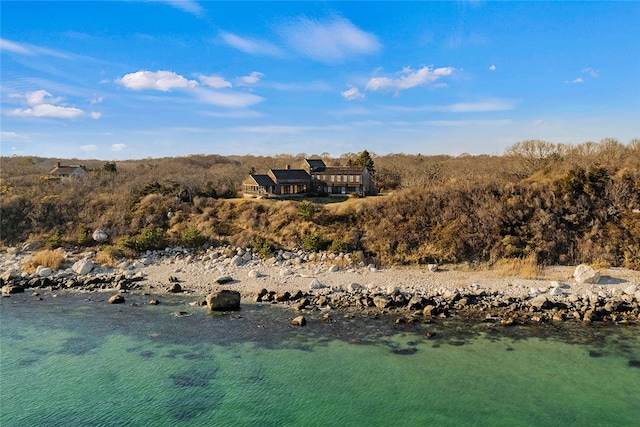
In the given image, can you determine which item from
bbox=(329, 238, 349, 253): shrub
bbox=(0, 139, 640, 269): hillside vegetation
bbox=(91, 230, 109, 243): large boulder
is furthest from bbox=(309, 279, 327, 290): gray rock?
bbox=(91, 230, 109, 243): large boulder

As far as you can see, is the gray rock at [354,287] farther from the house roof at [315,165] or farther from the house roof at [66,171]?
the house roof at [66,171]

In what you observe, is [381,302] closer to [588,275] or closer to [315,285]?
[315,285]

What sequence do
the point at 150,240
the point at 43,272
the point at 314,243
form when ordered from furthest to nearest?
1. the point at 150,240
2. the point at 314,243
3. the point at 43,272

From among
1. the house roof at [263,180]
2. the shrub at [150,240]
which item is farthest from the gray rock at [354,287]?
the house roof at [263,180]

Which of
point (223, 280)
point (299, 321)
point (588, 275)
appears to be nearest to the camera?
point (299, 321)

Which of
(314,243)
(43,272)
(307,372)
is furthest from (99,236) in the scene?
(307,372)
